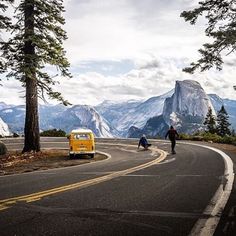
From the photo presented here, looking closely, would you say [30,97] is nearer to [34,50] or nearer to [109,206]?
[34,50]

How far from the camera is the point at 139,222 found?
6223mm

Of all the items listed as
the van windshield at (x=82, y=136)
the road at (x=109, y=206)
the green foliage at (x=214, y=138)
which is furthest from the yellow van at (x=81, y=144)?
the green foliage at (x=214, y=138)

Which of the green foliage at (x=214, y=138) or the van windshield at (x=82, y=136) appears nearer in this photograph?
the van windshield at (x=82, y=136)

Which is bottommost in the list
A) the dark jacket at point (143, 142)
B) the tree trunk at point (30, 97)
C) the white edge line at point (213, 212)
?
the white edge line at point (213, 212)

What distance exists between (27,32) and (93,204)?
18.6m

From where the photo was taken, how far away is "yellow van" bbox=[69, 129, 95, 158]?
82.8 ft

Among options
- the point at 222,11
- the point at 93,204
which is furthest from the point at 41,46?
the point at 93,204

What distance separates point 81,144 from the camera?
83.6 feet

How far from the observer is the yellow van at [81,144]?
82.8 ft

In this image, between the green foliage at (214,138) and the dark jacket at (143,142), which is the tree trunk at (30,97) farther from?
the green foliage at (214,138)

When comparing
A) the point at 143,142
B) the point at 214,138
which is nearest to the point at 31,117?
the point at 143,142

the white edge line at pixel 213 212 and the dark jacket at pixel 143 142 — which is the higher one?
the dark jacket at pixel 143 142

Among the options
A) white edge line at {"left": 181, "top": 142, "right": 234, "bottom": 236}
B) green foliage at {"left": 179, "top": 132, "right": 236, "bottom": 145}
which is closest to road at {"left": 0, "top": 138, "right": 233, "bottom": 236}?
white edge line at {"left": 181, "top": 142, "right": 234, "bottom": 236}

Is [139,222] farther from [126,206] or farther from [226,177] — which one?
[226,177]
